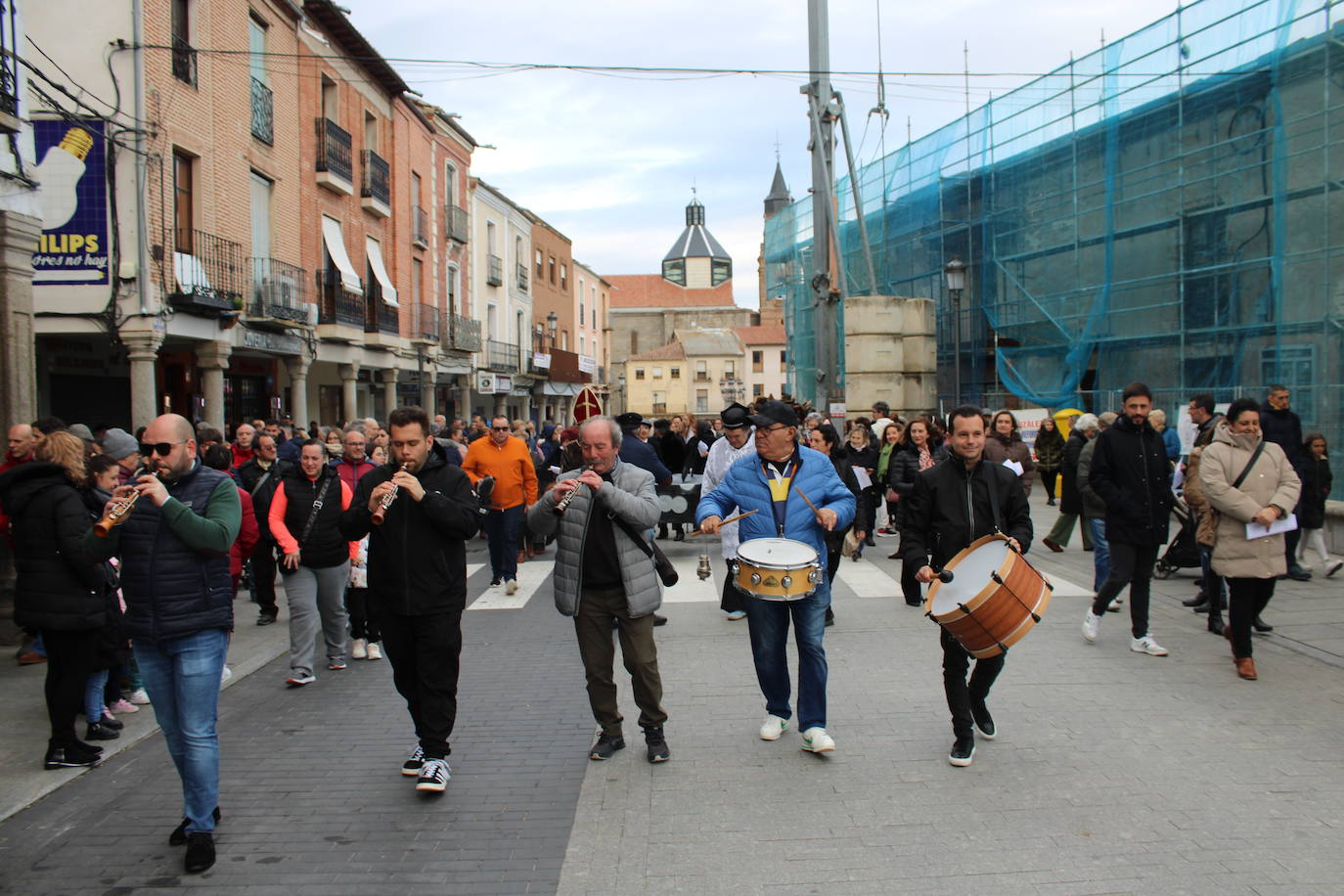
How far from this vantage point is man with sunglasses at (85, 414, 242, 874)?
4148 mm

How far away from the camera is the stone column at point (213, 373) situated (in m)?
16.8

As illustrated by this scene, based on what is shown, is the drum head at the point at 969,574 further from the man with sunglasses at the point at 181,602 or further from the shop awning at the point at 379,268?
the shop awning at the point at 379,268

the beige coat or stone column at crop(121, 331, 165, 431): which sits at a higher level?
stone column at crop(121, 331, 165, 431)

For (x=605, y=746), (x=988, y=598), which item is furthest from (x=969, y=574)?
(x=605, y=746)

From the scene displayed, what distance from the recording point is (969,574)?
16.1 feet

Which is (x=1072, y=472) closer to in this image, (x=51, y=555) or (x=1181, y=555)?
(x=1181, y=555)

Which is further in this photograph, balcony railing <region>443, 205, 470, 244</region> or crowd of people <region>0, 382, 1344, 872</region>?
balcony railing <region>443, 205, 470, 244</region>

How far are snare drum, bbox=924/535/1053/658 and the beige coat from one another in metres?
2.26

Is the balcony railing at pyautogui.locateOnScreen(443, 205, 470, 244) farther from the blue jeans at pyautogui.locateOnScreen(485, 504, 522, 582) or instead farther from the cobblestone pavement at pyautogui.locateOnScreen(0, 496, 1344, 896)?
the cobblestone pavement at pyautogui.locateOnScreen(0, 496, 1344, 896)

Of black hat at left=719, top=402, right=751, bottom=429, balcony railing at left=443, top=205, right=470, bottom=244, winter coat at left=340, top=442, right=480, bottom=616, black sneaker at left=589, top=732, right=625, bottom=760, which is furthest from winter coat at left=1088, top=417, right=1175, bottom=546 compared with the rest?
balcony railing at left=443, top=205, right=470, bottom=244

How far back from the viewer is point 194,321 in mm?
16031

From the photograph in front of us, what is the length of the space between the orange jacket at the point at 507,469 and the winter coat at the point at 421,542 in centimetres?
536

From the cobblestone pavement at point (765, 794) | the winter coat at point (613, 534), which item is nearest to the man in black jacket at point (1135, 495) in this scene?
the cobblestone pavement at point (765, 794)

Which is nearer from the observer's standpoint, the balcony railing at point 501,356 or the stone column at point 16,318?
the stone column at point 16,318
